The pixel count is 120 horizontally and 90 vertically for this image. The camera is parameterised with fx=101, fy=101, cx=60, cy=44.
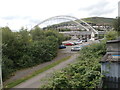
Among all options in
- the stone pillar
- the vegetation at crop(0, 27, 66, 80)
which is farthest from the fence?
the vegetation at crop(0, 27, 66, 80)

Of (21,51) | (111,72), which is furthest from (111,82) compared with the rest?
(21,51)

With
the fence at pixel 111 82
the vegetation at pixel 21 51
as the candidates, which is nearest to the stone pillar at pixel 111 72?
A: the fence at pixel 111 82

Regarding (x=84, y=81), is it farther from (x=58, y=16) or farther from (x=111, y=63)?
(x=58, y=16)

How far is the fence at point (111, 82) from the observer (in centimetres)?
379

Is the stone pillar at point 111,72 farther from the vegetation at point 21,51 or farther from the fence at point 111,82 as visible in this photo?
the vegetation at point 21,51

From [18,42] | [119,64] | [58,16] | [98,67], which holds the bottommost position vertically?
[98,67]

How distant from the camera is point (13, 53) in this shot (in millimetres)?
12109

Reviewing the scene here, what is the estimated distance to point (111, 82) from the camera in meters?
3.87

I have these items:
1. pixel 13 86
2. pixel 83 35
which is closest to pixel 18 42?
pixel 13 86

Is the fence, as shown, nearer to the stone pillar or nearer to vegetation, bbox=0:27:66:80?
the stone pillar

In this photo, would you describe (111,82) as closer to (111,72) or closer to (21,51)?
(111,72)

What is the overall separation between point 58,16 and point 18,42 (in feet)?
196

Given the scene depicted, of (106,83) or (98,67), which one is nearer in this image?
(106,83)

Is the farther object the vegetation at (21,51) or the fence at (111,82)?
the vegetation at (21,51)
